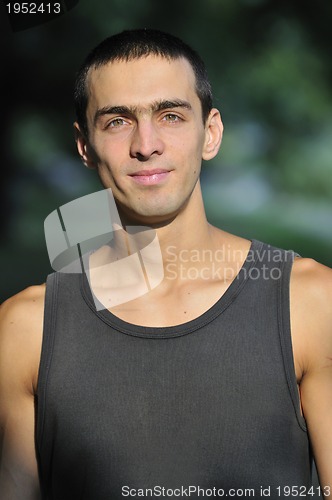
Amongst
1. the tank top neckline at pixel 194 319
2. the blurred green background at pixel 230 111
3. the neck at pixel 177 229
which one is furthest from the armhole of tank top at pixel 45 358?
the blurred green background at pixel 230 111

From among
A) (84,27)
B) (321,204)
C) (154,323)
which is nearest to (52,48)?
(84,27)

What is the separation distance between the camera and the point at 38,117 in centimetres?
390

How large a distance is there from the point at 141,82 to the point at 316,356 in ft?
2.76

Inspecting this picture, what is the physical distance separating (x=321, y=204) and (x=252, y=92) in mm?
577

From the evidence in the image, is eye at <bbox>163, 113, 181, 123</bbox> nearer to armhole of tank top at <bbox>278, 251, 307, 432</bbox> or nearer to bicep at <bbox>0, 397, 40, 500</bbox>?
armhole of tank top at <bbox>278, 251, 307, 432</bbox>

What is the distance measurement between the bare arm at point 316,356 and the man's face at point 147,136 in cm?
40

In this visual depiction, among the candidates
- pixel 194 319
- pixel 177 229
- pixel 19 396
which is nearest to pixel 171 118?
pixel 177 229

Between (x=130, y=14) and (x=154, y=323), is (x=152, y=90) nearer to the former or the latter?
(x=154, y=323)

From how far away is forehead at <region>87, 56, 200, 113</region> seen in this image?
7.43 ft

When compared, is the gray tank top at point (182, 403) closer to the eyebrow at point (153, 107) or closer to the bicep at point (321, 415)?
the bicep at point (321, 415)

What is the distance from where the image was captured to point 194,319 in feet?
7.42

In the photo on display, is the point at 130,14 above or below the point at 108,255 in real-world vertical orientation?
above

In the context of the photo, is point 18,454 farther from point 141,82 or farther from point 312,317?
point 141,82

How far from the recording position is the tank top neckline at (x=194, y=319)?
2.25m
